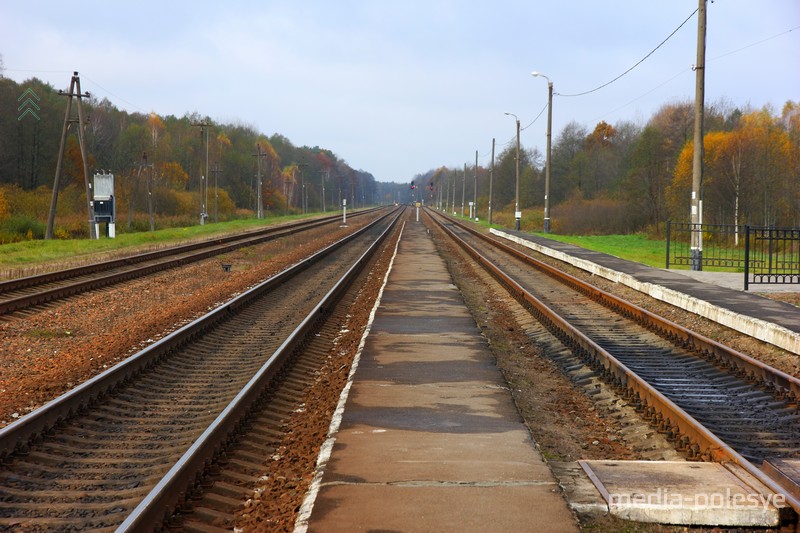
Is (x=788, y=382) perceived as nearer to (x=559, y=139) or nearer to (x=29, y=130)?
(x=29, y=130)

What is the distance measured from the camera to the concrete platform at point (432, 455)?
4785mm

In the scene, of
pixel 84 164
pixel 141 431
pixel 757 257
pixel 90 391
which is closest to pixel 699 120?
pixel 757 257

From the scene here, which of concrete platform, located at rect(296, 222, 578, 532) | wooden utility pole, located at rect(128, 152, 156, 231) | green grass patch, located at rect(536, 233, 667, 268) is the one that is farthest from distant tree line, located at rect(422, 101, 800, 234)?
concrete platform, located at rect(296, 222, 578, 532)

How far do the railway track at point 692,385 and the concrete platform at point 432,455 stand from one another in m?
1.46

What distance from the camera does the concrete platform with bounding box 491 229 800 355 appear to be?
11.9 metres

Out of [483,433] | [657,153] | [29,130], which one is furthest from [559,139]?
[483,433]

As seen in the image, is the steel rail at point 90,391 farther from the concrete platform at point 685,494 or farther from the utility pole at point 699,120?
the utility pole at point 699,120

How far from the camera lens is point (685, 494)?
517 centimetres

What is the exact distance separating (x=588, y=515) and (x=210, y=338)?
27.1 ft

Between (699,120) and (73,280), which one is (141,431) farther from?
(699,120)

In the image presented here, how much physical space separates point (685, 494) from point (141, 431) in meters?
4.78

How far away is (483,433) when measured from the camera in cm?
680

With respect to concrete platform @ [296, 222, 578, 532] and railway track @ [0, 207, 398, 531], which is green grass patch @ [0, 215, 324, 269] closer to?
railway track @ [0, 207, 398, 531]

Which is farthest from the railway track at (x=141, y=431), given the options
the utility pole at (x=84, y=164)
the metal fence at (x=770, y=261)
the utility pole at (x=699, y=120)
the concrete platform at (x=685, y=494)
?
the utility pole at (x=84, y=164)
